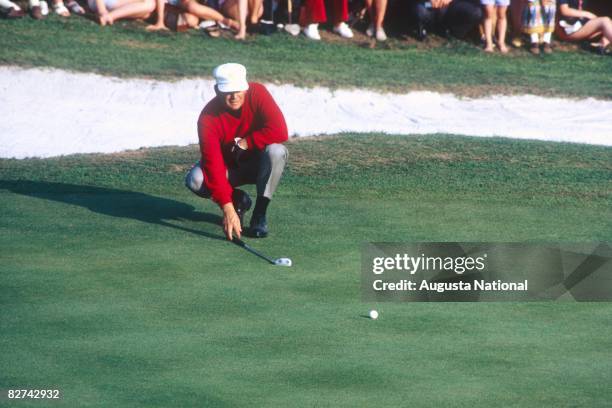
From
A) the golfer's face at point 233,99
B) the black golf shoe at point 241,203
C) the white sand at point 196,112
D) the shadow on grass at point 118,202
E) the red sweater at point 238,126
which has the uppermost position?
the golfer's face at point 233,99

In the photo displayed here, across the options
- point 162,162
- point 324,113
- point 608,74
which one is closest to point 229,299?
point 162,162

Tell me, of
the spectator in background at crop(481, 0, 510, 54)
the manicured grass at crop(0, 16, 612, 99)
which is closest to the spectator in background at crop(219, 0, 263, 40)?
the manicured grass at crop(0, 16, 612, 99)

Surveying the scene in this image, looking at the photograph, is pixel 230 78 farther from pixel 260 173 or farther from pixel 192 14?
pixel 192 14

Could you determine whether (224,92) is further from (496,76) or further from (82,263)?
(496,76)

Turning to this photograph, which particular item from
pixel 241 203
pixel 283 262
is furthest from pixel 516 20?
pixel 283 262

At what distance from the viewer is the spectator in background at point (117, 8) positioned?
56.2 feet

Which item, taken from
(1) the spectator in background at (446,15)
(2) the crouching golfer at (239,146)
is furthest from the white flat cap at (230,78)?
(1) the spectator in background at (446,15)

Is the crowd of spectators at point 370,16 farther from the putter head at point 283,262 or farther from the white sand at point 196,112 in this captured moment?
the putter head at point 283,262

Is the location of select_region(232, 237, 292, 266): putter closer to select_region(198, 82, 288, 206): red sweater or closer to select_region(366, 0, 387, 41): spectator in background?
select_region(198, 82, 288, 206): red sweater

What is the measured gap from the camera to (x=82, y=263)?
7.49 meters

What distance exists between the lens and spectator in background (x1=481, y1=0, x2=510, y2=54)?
1759 centimetres

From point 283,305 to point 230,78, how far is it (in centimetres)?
216

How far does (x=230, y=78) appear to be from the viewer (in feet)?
26.7

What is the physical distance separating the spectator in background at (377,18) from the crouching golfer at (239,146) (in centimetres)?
931
